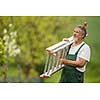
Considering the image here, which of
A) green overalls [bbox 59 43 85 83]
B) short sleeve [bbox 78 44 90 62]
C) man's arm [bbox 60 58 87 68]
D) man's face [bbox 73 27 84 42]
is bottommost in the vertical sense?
green overalls [bbox 59 43 85 83]

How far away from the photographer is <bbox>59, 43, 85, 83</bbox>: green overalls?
2.68 m

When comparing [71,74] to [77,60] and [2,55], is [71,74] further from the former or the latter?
[2,55]

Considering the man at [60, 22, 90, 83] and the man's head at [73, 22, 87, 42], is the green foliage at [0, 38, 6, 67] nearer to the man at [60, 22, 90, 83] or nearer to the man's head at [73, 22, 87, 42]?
the man at [60, 22, 90, 83]

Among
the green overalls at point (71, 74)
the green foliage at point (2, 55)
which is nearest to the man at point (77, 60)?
the green overalls at point (71, 74)

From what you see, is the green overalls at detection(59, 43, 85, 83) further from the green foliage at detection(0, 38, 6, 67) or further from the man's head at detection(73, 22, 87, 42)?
the green foliage at detection(0, 38, 6, 67)

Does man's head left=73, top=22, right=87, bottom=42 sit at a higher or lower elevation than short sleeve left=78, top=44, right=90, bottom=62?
higher

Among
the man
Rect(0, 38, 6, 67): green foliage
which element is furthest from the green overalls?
Rect(0, 38, 6, 67): green foliage

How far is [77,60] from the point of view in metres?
2.68

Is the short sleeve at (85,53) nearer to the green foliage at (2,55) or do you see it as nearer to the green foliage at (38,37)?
the green foliage at (38,37)

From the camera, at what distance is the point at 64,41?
8.87ft
